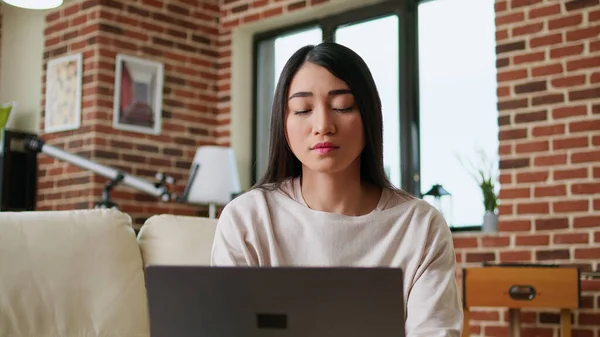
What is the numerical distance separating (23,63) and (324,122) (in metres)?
3.93

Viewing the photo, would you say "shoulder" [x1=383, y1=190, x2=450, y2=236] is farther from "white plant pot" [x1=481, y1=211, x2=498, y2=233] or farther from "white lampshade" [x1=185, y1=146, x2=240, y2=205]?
"white lampshade" [x1=185, y1=146, x2=240, y2=205]

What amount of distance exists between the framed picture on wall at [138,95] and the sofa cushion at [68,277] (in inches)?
84.8

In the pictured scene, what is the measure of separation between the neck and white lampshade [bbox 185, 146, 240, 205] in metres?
2.80

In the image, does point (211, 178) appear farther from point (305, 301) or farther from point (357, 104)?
point (305, 301)

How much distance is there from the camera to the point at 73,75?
4.35 m

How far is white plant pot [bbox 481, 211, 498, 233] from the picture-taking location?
3.55 metres

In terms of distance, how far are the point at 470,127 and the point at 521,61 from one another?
49 centimetres

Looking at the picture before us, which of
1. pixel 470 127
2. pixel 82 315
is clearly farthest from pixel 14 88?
pixel 82 315

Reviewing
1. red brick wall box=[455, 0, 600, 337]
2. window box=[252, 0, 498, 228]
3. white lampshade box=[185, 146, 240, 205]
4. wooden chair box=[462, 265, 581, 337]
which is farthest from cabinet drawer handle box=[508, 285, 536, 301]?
white lampshade box=[185, 146, 240, 205]

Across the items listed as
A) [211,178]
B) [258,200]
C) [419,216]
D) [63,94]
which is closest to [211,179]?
[211,178]

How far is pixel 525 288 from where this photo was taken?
2.98 meters

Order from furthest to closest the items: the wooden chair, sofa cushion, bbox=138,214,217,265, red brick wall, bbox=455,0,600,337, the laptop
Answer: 1. red brick wall, bbox=455,0,600,337
2. the wooden chair
3. sofa cushion, bbox=138,214,217,265
4. the laptop

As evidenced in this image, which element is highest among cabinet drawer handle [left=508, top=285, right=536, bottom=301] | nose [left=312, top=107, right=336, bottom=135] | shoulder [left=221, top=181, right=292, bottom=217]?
nose [left=312, top=107, right=336, bottom=135]

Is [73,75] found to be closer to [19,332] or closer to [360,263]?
[19,332]
